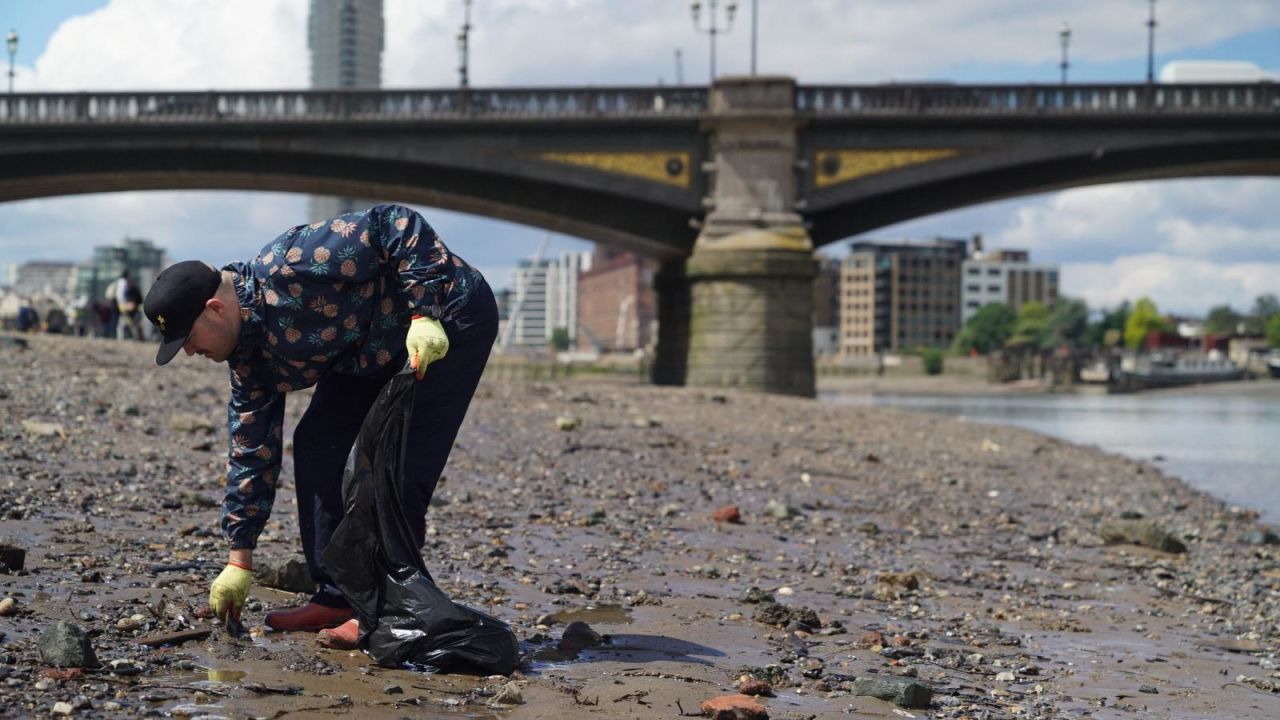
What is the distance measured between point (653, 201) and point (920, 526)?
91.0 ft

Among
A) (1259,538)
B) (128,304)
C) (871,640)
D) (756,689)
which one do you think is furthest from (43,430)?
(128,304)

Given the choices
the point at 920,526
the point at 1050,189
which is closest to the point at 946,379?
the point at 1050,189

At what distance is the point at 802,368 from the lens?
3494 cm

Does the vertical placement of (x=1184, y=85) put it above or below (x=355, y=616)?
above

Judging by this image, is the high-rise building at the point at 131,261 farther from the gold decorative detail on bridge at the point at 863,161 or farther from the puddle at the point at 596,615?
the puddle at the point at 596,615

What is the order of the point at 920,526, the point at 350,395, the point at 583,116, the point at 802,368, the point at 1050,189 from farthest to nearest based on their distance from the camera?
the point at 1050,189 → the point at 583,116 → the point at 802,368 → the point at 920,526 → the point at 350,395

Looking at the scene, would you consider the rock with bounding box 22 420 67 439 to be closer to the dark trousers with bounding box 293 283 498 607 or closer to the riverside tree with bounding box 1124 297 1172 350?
the dark trousers with bounding box 293 283 498 607

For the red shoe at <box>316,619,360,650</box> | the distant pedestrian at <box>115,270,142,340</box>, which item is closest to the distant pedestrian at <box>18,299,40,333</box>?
the distant pedestrian at <box>115,270,142,340</box>

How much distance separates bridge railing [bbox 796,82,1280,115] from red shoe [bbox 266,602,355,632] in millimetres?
33499

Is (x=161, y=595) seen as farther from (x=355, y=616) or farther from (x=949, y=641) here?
(x=949, y=641)

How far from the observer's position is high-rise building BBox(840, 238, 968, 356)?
170875mm

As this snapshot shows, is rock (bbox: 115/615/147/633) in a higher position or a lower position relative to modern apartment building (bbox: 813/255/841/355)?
lower

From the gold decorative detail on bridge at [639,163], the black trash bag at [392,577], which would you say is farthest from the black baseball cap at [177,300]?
the gold decorative detail on bridge at [639,163]

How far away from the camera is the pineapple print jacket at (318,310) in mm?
4508
